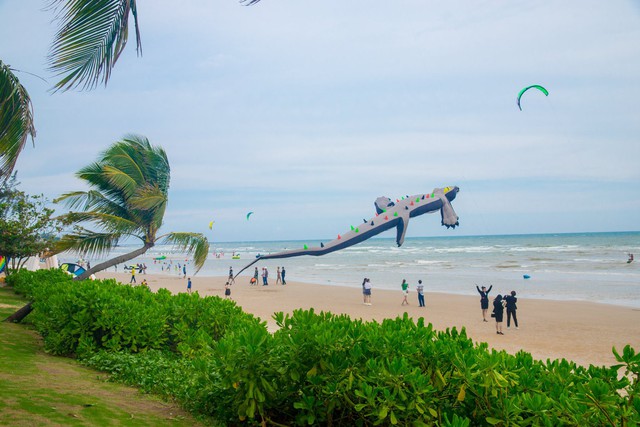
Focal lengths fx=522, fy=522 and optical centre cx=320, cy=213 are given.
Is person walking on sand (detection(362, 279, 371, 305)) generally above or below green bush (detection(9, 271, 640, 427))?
below

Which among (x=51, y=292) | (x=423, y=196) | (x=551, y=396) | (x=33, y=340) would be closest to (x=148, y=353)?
(x=33, y=340)

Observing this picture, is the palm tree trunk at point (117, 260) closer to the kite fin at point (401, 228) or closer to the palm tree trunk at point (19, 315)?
the palm tree trunk at point (19, 315)

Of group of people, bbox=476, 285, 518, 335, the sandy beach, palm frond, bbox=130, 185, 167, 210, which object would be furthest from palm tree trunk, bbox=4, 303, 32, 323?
group of people, bbox=476, 285, 518, 335

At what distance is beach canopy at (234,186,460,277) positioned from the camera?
1225 centimetres

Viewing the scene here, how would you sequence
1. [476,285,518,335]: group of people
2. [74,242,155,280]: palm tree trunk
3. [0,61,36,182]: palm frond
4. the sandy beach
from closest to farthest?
[0,61,36,182]: palm frond, [74,242,155,280]: palm tree trunk, the sandy beach, [476,285,518,335]: group of people

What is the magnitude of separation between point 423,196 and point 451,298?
1567 cm

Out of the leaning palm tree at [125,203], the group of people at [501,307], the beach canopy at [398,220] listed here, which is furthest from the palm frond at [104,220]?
the group of people at [501,307]

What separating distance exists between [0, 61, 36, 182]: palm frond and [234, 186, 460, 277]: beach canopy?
6.55m

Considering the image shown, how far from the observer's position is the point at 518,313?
21062 mm

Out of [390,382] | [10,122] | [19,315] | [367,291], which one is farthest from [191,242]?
[367,291]

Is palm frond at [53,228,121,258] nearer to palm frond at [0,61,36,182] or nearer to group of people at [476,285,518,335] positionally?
palm frond at [0,61,36,182]

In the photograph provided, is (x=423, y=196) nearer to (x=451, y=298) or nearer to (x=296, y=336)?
(x=296, y=336)

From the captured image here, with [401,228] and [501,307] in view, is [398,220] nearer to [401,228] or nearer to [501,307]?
[401,228]

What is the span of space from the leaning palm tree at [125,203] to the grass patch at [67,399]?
4.51 m
